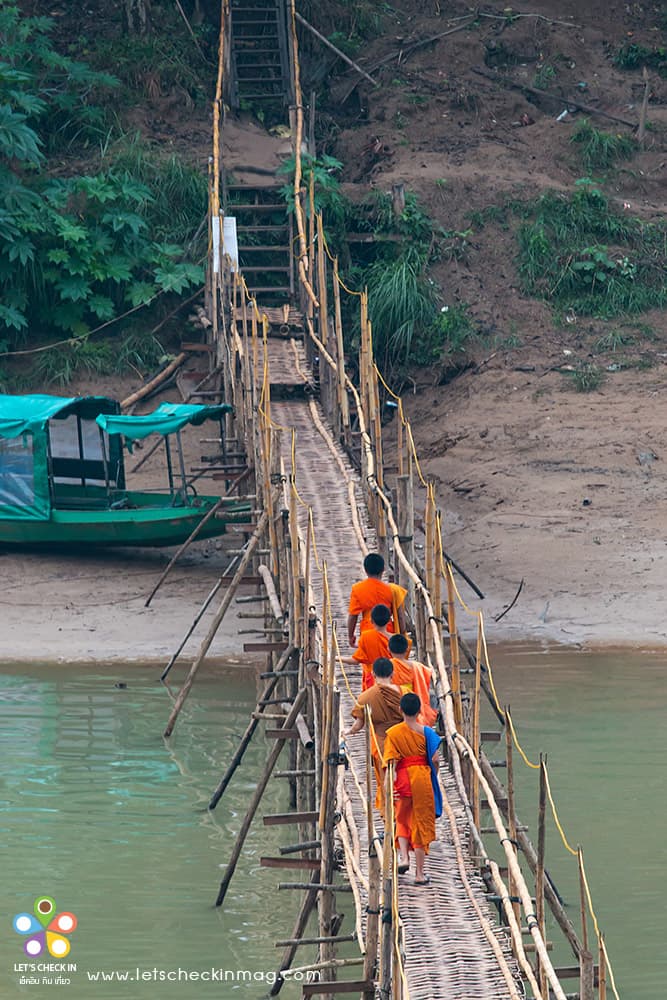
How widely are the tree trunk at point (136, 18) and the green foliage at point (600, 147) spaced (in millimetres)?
6523

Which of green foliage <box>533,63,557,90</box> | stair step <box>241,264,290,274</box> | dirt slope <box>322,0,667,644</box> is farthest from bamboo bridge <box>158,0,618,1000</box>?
green foliage <box>533,63,557,90</box>

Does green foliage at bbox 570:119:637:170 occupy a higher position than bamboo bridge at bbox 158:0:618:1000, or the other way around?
green foliage at bbox 570:119:637:170

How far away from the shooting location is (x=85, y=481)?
16812mm

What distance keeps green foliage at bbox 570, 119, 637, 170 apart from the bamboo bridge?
6064 millimetres

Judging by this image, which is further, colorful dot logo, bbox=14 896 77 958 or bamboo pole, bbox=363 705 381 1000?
colorful dot logo, bbox=14 896 77 958

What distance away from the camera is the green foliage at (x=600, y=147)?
70.0 ft

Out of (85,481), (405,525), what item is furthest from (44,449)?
(405,525)

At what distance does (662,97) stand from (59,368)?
1014 centimetres

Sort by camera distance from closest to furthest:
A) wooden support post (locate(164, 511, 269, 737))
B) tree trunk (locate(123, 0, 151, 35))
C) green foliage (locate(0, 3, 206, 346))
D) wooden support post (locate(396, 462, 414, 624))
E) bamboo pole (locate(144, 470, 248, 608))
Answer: wooden support post (locate(396, 462, 414, 624)) < wooden support post (locate(164, 511, 269, 737)) < bamboo pole (locate(144, 470, 248, 608)) < green foliage (locate(0, 3, 206, 346)) < tree trunk (locate(123, 0, 151, 35))

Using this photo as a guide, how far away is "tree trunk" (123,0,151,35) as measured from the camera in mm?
22203

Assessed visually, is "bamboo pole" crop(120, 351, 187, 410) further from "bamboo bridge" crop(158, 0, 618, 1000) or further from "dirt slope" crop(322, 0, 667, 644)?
"dirt slope" crop(322, 0, 667, 644)

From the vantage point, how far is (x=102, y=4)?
23.0 meters

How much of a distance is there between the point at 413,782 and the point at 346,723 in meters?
1.63

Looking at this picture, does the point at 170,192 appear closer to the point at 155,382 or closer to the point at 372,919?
the point at 155,382
